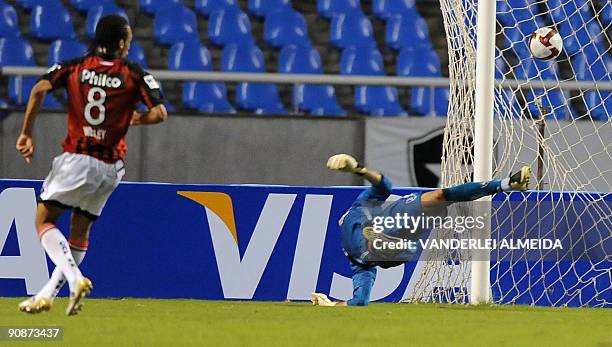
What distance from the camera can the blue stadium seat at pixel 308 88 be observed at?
1378cm

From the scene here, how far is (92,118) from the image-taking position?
6.79m

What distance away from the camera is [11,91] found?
13688 mm

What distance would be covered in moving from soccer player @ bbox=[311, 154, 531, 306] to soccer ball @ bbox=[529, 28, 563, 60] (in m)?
1.24

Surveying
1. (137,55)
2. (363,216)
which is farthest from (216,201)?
(137,55)

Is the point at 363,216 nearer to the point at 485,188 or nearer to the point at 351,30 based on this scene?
the point at 485,188

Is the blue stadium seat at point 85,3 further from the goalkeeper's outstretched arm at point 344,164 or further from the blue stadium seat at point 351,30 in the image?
the goalkeeper's outstretched arm at point 344,164

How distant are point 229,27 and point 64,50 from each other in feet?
6.43

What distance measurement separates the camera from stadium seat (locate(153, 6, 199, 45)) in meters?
14.8

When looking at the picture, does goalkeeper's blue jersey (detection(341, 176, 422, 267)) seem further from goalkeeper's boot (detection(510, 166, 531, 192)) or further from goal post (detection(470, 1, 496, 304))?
goalkeeper's boot (detection(510, 166, 531, 192))

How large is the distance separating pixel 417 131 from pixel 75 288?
21.8 feet

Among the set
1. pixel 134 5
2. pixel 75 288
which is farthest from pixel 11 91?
pixel 75 288

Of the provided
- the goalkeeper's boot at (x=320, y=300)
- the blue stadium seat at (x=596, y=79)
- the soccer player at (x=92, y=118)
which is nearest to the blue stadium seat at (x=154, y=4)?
the blue stadium seat at (x=596, y=79)

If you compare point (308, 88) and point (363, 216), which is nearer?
point (363, 216)

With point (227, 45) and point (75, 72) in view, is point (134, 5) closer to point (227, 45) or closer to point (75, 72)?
point (227, 45)
